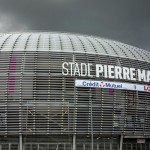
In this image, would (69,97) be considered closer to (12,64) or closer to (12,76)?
(12,76)

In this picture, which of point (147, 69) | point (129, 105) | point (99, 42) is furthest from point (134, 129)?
point (99, 42)

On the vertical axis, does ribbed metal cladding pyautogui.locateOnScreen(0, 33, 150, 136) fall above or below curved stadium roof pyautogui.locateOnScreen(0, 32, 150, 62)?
below

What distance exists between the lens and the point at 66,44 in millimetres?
54656

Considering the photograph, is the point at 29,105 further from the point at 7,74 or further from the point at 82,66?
the point at 82,66

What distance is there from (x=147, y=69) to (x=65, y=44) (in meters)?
12.6

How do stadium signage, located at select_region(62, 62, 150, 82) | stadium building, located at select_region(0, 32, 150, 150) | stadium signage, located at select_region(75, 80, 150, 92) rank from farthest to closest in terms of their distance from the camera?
stadium signage, located at select_region(62, 62, 150, 82), stadium signage, located at select_region(75, 80, 150, 92), stadium building, located at select_region(0, 32, 150, 150)

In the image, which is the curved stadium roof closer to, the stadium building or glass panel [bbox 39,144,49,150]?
the stadium building

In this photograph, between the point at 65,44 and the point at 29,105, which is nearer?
the point at 29,105

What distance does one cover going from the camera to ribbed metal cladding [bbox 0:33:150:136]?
49.6 metres

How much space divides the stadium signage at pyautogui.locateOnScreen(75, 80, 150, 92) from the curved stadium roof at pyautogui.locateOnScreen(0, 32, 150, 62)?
4341 millimetres

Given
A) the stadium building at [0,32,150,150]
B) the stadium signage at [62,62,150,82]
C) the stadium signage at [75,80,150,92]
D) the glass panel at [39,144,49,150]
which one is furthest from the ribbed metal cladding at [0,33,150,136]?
the glass panel at [39,144,49,150]

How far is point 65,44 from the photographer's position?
5462cm

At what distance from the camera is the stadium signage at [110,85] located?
51.5 metres

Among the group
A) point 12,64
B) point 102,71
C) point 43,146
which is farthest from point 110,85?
point 12,64
